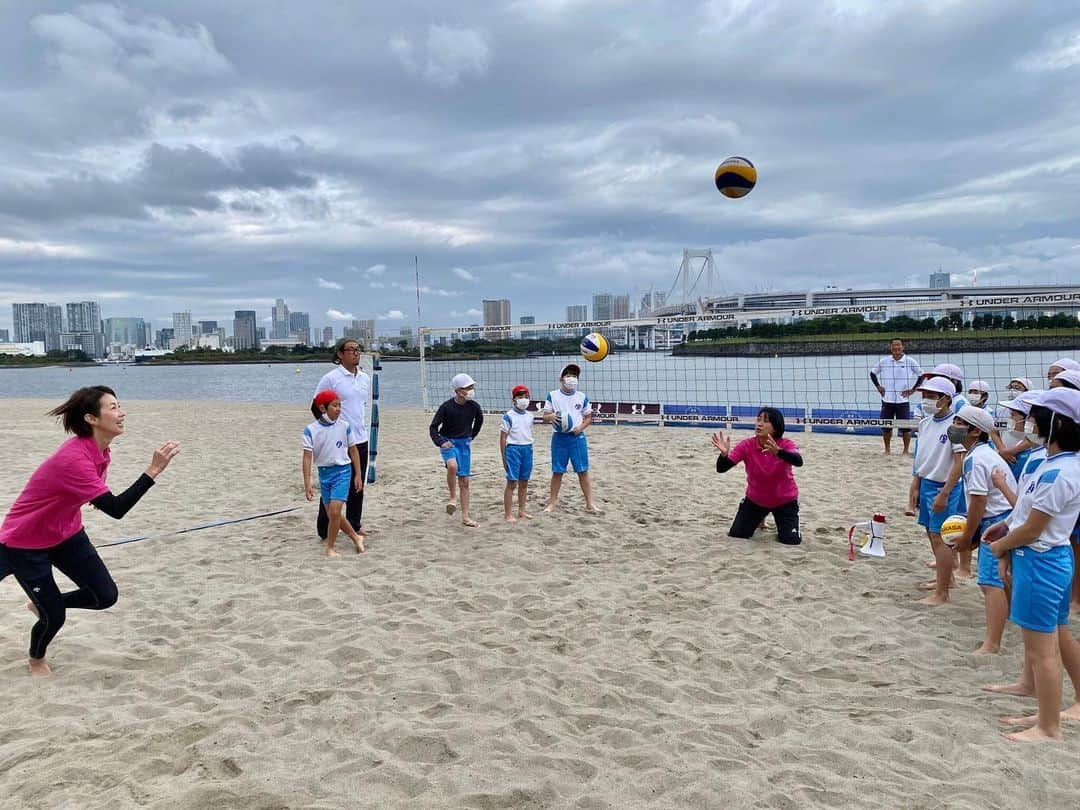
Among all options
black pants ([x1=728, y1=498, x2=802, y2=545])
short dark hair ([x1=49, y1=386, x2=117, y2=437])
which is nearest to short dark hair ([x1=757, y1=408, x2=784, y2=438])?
black pants ([x1=728, y1=498, x2=802, y2=545])

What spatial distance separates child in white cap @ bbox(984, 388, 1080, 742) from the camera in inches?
100

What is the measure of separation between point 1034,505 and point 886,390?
7244 mm

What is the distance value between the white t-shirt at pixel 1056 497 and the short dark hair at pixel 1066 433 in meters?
0.03

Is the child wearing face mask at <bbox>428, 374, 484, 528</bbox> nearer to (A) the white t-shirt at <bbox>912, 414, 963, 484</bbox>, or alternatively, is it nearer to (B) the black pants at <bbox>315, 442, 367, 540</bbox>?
(B) the black pants at <bbox>315, 442, 367, 540</bbox>

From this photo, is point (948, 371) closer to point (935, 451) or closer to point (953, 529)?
point (935, 451)

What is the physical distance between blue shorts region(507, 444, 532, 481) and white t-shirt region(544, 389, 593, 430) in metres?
0.40

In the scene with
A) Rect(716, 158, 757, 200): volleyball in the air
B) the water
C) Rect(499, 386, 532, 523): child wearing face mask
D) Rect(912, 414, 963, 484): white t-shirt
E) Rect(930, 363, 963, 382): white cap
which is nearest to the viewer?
Rect(912, 414, 963, 484): white t-shirt

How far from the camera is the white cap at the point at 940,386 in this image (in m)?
4.23

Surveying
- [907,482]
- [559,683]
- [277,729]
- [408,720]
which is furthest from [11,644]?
[907,482]

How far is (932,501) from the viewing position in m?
4.30

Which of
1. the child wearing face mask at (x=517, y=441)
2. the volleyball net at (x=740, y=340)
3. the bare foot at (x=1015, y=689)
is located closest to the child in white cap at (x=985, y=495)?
the bare foot at (x=1015, y=689)

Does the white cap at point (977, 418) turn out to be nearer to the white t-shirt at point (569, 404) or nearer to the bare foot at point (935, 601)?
the bare foot at point (935, 601)

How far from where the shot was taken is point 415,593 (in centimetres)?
455

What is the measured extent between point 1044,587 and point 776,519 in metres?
3.04
